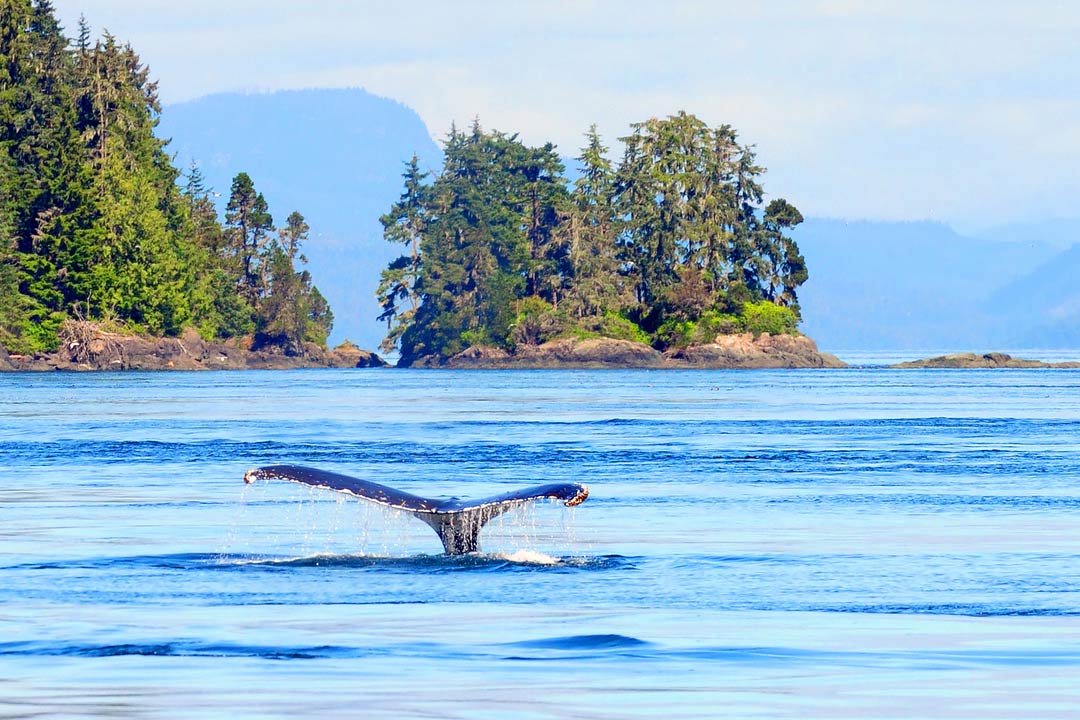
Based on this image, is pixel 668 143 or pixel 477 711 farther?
pixel 668 143

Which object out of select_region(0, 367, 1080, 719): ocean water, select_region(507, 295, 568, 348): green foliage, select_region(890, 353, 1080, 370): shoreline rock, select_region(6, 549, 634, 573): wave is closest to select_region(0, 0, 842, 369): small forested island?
select_region(507, 295, 568, 348): green foliage

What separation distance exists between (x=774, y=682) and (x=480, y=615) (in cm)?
489

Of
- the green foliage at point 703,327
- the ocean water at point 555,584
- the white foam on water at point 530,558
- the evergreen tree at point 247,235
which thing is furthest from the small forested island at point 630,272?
the white foam on water at point 530,558

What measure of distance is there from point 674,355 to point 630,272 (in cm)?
1168

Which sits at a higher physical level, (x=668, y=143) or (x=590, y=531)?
(x=668, y=143)

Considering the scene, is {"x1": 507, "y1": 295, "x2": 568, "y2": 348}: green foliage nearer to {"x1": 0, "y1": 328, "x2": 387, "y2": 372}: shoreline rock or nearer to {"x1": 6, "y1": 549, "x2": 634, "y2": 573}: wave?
{"x1": 0, "y1": 328, "x2": 387, "y2": 372}: shoreline rock

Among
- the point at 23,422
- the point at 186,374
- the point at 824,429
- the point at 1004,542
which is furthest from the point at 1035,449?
the point at 186,374

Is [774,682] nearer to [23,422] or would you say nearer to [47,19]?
[23,422]

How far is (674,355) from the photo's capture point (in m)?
169

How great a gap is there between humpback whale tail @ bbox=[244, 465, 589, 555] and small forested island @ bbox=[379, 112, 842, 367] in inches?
5709

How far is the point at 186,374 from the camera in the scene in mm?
148750

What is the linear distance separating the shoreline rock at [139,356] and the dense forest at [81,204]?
3.67 feet

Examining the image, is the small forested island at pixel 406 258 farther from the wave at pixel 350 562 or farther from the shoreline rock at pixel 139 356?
the wave at pixel 350 562

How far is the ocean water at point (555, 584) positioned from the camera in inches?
617
